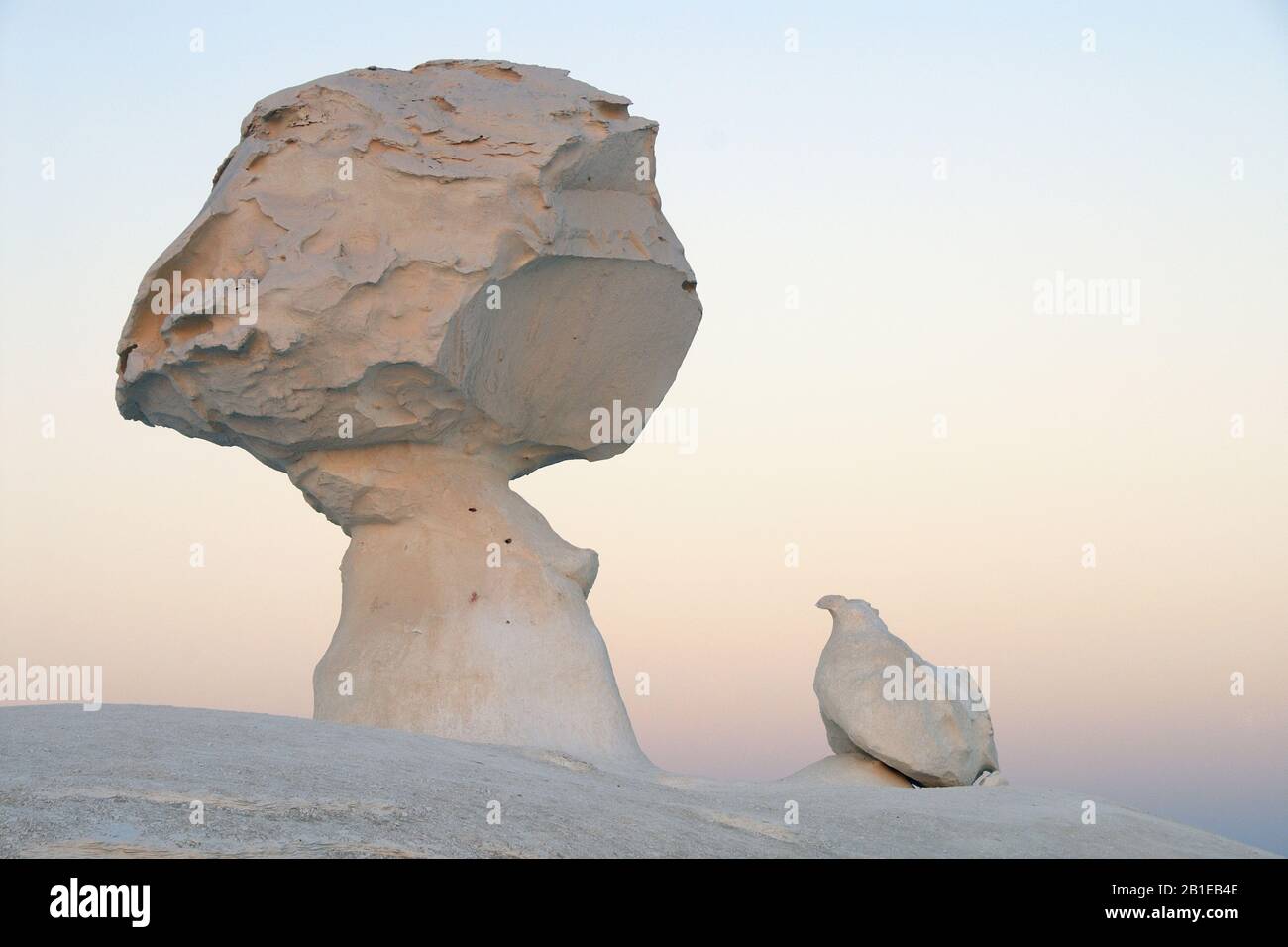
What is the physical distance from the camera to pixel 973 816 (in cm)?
1016

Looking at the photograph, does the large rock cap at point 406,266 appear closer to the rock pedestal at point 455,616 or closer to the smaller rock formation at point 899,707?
the rock pedestal at point 455,616

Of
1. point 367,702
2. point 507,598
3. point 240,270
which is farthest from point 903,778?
point 240,270

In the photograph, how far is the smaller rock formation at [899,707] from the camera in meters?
12.4

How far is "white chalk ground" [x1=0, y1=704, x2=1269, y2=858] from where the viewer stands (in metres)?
6.49

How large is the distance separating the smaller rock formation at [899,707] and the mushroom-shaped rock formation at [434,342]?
6.07 ft

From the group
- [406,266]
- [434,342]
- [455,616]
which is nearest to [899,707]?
[455,616]

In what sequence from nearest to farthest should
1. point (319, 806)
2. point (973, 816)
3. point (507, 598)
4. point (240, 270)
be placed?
point (319, 806) < point (973, 816) < point (240, 270) < point (507, 598)

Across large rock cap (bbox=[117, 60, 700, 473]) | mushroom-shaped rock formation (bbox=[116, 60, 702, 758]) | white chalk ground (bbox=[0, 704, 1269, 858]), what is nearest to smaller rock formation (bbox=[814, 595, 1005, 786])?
white chalk ground (bbox=[0, 704, 1269, 858])

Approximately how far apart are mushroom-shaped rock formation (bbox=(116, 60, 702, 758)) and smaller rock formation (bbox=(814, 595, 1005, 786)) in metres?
1.85

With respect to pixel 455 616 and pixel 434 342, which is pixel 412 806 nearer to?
pixel 434 342

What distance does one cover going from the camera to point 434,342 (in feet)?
38.7

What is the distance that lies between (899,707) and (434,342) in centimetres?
483
